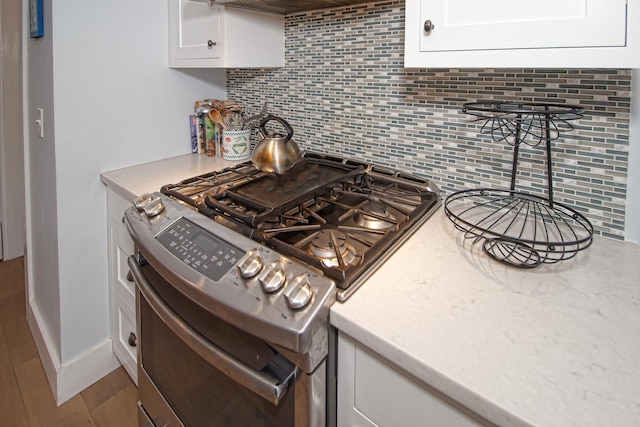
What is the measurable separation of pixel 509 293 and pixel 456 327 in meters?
0.16

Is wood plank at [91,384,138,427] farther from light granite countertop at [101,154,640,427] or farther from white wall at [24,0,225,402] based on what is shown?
light granite countertop at [101,154,640,427]

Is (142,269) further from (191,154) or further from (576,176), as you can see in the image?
(576,176)

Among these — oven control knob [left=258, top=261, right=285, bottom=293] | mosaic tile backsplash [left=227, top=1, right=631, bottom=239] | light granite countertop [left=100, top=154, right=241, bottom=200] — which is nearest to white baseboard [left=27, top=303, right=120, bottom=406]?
light granite countertop [left=100, top=154, right=241, bottom=200]

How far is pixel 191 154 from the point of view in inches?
68.7

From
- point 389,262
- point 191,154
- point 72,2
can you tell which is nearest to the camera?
point 389,262

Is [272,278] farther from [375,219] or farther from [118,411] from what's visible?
[118,411]

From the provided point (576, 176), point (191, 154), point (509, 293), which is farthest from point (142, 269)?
point (576, 176)

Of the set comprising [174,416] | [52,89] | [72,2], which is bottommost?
[174,416]

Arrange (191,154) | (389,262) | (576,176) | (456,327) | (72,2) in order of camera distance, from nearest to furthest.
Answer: (456,327), (389,262), (576,176), (72,2), (191,154)

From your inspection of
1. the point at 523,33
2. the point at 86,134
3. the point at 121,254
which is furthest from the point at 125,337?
the point at 523,33

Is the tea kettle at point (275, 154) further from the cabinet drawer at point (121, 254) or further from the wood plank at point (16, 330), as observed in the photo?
the wood plank at point (16, 330)

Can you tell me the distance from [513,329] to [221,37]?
4.15 ft

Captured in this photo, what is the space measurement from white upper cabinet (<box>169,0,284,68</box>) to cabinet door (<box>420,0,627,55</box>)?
0.76m

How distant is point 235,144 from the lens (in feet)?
5.27
